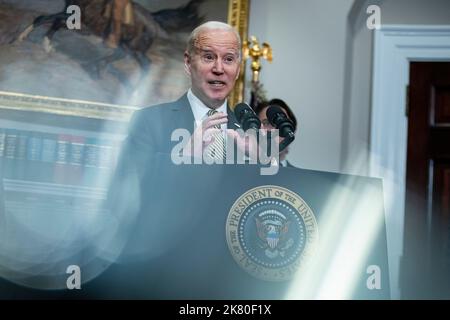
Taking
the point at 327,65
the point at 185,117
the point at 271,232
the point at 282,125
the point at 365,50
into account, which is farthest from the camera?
the point at 365,50

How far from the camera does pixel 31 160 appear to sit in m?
4.52

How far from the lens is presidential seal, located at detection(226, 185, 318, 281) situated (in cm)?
197

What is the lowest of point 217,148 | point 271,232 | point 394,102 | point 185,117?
point 271,232

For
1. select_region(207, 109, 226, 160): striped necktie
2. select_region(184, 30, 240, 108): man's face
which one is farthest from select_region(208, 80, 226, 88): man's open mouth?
select_region(207, 109, 226, 160): striped necktie

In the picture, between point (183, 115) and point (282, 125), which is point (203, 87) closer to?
point (183, 115)

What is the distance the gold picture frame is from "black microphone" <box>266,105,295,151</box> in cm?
234

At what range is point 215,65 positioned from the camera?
104 inches

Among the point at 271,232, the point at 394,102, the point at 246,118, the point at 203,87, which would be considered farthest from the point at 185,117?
the point at 394,102

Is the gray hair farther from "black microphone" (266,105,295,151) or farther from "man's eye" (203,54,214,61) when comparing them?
"black microphone" (266,105,295,151)

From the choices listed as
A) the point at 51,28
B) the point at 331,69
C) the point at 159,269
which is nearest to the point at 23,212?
the point at 51,28

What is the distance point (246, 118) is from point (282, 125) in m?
0.10

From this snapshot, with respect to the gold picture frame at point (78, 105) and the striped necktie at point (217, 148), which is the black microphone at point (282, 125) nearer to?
the striped necktie at point (217, 148)

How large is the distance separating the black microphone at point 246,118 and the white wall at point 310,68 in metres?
2.43

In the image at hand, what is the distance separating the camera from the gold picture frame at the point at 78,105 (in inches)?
180
